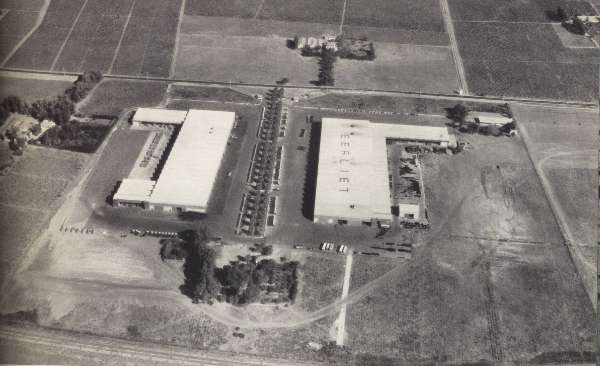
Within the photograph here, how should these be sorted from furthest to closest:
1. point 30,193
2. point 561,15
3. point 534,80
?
point 561,15, point 534,80, point 30,193

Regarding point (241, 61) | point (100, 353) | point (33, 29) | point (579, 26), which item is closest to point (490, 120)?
point (579, 26)

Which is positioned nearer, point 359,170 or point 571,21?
point 359,170

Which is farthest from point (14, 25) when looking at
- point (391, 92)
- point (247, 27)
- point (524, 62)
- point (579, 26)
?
point (579, 26)

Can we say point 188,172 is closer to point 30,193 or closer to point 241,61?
point 30,193

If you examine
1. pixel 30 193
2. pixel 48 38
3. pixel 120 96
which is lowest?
pixel 30 193

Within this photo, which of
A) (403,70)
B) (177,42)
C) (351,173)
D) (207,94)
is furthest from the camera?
(177,42)

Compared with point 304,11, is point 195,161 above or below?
below
